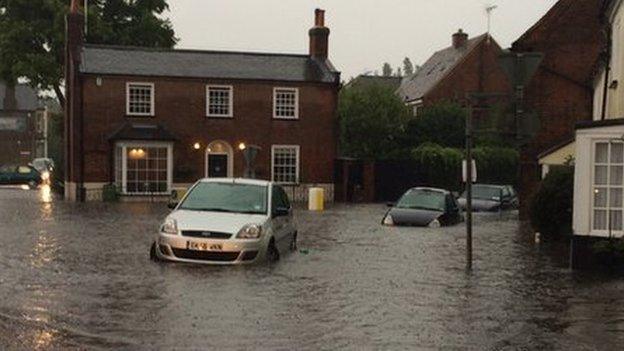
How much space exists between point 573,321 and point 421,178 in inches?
1430

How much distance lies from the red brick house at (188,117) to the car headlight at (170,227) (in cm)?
2667

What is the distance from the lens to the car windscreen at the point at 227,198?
16.2m

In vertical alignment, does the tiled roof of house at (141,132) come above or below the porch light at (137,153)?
above

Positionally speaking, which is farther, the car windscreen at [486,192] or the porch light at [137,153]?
the porch light at [137,153]

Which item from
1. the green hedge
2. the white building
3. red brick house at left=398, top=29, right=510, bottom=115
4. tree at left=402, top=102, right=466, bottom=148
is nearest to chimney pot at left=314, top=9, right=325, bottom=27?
the green hedge

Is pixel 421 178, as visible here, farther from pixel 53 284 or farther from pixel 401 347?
pixel 401 347

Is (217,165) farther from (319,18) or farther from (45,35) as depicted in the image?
(45,35)

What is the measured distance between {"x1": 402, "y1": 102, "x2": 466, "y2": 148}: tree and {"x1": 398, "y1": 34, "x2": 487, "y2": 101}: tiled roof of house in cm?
1052

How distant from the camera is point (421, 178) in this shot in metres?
47.0

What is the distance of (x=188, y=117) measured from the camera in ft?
141

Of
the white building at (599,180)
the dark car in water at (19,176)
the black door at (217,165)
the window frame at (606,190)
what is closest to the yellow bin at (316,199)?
the black door at (217,165)

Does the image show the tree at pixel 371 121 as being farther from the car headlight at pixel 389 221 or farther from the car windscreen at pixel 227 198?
the car windscreen at pixel 227 198

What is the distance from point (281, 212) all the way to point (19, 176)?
152ft

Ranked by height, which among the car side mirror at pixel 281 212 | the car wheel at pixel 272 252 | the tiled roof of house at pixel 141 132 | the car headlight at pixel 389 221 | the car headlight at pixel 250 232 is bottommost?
the car headlight at pixel 389 221
